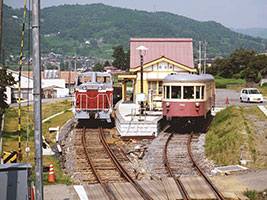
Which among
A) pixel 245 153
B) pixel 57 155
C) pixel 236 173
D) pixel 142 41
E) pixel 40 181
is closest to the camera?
pixel 40 181

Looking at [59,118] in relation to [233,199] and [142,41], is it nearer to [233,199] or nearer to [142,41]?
[142,41]

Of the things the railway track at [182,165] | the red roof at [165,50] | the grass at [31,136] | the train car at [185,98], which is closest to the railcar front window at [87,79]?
the grass at [31,136]

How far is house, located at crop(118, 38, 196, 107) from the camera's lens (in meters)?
30.2

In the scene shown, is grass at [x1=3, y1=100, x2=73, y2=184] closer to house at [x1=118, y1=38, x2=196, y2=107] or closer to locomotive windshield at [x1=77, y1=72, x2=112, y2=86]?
locomotive windshield at [x1=77, y1=72, x2=112, y2=86]

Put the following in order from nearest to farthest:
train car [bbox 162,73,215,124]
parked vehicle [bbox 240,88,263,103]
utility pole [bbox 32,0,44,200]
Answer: utility pole [bbox 32,0,44,200] < train car [bbox 162,73,215,124] < parked vehicle [bbox 240,88,263,103]

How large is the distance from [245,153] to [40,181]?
9.73 m

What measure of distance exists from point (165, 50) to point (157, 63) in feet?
14.3

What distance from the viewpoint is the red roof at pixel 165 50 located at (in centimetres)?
3294

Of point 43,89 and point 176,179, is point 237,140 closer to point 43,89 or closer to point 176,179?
point 176,179

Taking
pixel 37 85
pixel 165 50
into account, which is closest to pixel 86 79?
pixel 165 50

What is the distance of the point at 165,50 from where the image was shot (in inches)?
1356

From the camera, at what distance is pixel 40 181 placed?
22.4 ft

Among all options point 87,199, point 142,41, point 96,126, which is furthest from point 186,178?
point 142,41

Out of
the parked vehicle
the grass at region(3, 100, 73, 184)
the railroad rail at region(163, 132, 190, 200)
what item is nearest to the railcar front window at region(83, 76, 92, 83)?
the grass at region(3, 100, 73, 184)
